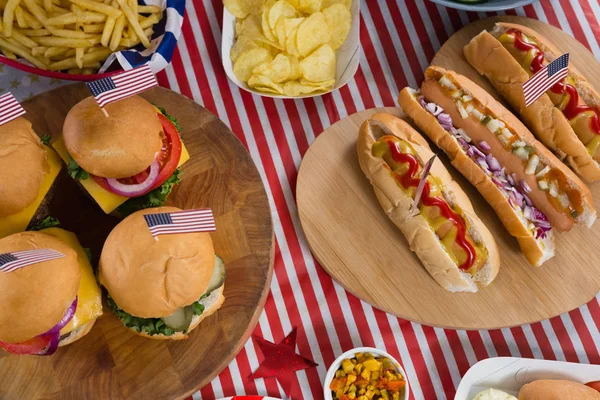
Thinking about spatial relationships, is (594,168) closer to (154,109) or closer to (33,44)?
(154,109)

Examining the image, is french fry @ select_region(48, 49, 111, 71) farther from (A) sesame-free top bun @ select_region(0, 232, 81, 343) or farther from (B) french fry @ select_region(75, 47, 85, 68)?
(A) sesame-free top bun @ select_region(0, 232, 81, 343)

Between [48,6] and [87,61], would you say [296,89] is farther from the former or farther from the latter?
[48,6]

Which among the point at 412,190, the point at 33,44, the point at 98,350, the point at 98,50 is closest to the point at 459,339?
the point at 412,190

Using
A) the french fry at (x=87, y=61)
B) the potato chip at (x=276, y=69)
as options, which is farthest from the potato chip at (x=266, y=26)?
the french fry at (x=87, y=61)

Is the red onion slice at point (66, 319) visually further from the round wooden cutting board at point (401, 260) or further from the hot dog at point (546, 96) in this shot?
the hot dog at point (546, 96)

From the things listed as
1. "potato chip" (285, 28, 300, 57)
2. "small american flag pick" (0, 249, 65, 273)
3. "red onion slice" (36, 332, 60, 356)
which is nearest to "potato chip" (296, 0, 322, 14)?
"potato chip" (285, 28, 300, 57)
